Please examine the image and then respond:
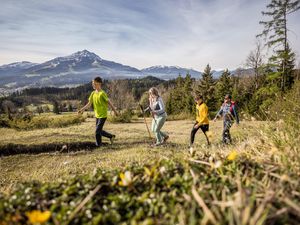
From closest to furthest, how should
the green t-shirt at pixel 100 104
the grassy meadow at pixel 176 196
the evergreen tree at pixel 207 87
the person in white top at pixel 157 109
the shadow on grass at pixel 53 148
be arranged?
the grassy meadow at pixel 176 196
the green t-shirt at pixel 100 104
the shadow on grass at pixel 53 148
the person in white top at pixel 157 109
the evergreen tree at pixel 207 87

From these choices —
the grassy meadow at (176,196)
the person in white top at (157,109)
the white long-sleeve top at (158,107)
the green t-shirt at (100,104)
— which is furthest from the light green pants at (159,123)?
the grassy meadow at (176,196)

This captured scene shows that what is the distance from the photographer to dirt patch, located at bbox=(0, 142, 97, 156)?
10.3m

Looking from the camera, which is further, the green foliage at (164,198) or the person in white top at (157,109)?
the person in white top at (157,109)

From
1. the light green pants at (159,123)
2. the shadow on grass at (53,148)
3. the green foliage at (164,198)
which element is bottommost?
the shadow on grass at (53,148)

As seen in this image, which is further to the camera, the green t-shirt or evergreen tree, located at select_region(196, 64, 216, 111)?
evergreen tree, located at select_region(196, 64, 216, 111)

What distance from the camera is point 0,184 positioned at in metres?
6.28

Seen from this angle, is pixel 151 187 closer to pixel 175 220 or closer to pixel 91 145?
pixel 175 220

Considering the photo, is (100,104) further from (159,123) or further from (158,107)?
(159,123)

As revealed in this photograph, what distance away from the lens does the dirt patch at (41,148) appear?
1031 cm

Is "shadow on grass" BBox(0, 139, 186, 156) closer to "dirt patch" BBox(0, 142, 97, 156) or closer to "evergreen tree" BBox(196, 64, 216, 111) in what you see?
"dirt patch" BBox(0, 142, 97, 156)

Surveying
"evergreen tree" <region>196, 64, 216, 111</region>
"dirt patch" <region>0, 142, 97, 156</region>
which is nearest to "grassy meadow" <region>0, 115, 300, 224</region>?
"dirt patch" <region>0, 142, 97, 156</region>

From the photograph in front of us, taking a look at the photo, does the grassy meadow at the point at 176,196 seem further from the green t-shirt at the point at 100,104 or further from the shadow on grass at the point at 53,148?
the green t-shirt at the point at 100,104

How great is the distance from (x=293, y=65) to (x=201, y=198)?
1687 inches

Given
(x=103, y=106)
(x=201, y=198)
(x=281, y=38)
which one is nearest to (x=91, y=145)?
(x=103, y=106)
